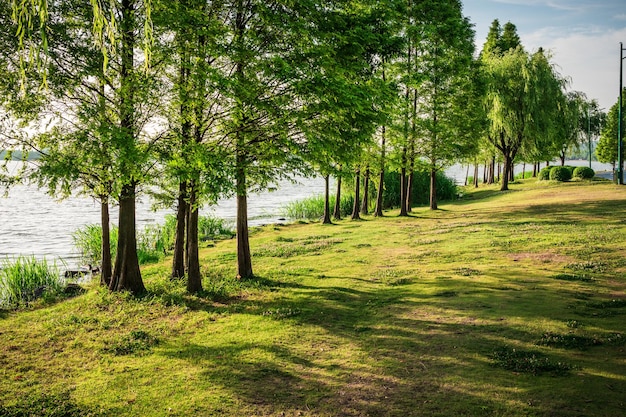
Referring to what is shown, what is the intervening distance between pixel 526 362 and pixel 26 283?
59.5ft

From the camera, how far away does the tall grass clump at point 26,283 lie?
16.7 m

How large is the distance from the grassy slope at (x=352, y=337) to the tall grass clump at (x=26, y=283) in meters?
2.56

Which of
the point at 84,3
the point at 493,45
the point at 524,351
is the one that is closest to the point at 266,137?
the point at 84,3

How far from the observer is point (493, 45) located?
5478 cm

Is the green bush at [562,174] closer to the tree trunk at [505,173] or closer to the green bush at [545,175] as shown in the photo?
the green bush at [545,175]

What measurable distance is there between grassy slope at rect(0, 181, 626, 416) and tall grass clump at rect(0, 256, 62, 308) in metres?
2.56

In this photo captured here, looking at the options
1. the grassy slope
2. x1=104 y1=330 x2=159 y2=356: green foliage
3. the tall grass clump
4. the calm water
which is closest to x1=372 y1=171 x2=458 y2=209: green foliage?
Result: the calm water

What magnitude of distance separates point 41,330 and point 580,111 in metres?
59.9

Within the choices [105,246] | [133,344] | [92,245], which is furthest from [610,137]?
[133,344]

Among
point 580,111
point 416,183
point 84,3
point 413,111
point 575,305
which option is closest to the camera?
point 575,305

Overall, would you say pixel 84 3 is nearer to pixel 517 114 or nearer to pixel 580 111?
pixel 517 114

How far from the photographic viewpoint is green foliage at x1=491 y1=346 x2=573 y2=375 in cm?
762

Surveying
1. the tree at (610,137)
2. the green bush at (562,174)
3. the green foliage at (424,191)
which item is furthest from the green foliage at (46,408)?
the tree at (610,137)

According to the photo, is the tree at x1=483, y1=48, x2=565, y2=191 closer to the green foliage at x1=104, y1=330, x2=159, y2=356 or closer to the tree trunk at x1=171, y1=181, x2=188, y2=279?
the tree trunk at x1=171, y1=181, x2=188, y2=279
